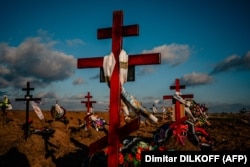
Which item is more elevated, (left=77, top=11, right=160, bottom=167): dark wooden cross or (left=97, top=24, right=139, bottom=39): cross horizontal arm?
(left=97, top=24, right=139, bottom=39): cross horizontal arm

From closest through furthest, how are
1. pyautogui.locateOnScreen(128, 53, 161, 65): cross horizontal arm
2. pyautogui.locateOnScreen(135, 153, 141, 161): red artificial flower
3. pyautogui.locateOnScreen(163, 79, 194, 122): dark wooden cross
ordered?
pyautogui.locateOnScreen(128, 53, 161, 65): cross horizontal arm < pyautogui.locateOnScreen(135, 153, 141, 161): red artificial flower < pyautogui.locateOnScreen(163, 79, 194, 122): dark wooden cross

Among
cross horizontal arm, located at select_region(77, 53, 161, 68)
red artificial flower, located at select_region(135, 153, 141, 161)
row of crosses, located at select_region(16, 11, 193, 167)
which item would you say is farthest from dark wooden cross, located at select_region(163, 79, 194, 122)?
row of crosses, located at select_region(16, 11, 193, 167)

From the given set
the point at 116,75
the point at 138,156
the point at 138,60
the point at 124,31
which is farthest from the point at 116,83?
the point at 138,156

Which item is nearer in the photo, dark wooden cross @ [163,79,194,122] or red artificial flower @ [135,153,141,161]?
red artificial flower @ [135,153,141,161]

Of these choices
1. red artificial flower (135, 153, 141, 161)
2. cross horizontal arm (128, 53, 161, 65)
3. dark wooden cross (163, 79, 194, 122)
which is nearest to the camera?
cross horizontal arm (128, 53, 161, 65)

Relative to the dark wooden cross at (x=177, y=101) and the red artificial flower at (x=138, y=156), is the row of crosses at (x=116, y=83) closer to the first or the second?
the red artificial flower at (x=138, y=156)

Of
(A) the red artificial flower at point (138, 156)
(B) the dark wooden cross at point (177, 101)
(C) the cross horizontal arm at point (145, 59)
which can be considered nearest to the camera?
(C) the cross horizontal arm at point (145, 59)

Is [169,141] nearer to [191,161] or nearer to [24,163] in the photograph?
[24,163]

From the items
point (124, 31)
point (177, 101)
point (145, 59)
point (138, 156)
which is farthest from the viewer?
point (177, 101)

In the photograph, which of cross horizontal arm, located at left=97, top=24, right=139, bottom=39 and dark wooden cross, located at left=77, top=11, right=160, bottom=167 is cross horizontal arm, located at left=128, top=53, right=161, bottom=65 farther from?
cross horizontal arm, located at left=97, top=24, right=139, bottom=39

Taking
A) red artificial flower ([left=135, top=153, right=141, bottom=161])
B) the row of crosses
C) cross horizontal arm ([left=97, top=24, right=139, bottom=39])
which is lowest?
red artificial flower ([left=135, top=153, right=141, bottom=161])

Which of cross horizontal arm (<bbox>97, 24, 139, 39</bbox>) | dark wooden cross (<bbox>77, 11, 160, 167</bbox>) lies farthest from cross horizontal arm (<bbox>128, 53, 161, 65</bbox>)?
cross horizontal arm (<bbox>97, 24, 139, 39</bbox>)

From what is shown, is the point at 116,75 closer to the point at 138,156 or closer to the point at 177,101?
the point at 138,156

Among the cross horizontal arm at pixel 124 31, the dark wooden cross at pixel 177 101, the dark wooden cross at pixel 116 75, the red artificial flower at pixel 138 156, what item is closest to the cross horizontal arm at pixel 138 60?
the dark wooden cross at pixel 116 75
